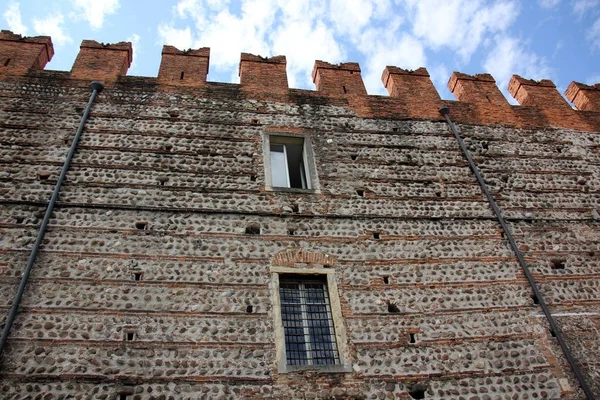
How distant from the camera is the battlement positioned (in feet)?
30.5

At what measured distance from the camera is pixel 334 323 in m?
6.33

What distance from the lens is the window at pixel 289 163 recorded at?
799cm

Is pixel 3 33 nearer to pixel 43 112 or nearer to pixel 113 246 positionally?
pixel 43 112

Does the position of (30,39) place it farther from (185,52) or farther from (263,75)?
(263,75)

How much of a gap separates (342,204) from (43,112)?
5.40 metres

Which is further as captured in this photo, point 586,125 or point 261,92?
point 586,125

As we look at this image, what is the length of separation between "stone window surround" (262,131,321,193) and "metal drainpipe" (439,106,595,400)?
2933mm

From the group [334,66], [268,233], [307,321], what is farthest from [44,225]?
[334,66]

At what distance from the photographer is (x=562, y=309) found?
271 inches

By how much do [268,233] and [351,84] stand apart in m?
4.40

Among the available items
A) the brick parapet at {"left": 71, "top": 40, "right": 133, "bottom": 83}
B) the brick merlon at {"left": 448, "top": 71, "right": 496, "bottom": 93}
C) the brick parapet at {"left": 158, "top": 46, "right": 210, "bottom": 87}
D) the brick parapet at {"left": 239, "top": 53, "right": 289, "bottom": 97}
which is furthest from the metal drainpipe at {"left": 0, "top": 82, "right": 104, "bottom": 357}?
the brick merlon at {"left": 448, "top": 71, "right": 496, "bottom": 93}

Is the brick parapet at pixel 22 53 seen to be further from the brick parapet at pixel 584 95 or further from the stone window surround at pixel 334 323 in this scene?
the brick parapet at pixel 584 95

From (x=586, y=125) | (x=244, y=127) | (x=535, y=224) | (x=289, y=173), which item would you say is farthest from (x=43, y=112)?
(x=586, y=125)

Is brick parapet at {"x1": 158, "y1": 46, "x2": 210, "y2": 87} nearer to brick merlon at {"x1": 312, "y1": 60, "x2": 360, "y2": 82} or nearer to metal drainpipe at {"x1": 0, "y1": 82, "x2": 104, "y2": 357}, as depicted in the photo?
metal drainpipe at {"x1": 0, "y1": 82, "x2": 104, "y2": 357}
